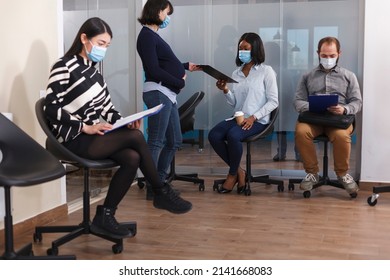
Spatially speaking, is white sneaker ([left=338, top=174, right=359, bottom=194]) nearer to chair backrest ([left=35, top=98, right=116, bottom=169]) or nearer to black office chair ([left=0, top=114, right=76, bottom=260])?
chair backrest ([left=35, top=98, right=116, bottom=169])

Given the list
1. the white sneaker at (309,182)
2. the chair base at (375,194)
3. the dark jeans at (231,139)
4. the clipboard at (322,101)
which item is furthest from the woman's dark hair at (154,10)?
the chair base at (375,194)

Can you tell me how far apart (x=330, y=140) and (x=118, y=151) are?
80.4 inches

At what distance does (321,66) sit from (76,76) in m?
2.30

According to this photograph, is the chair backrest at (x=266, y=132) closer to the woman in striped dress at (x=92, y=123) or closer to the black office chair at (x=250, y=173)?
the black office chair at (x=250, y=173)

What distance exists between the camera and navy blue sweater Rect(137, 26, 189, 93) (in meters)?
3.82

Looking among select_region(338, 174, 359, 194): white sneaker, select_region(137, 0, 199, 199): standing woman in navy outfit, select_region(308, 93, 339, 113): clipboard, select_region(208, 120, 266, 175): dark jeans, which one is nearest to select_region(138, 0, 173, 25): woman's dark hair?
select_region(137, 0, 199, 199): standing woman in navy outfit

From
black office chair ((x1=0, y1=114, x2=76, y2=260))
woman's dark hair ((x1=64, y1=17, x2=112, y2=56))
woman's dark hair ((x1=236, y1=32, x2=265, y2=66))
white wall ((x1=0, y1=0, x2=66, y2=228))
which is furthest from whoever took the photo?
woman's dark hair ((x1=236, y1=32, x2=265, y2=66))

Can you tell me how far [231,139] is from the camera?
433 centimetres

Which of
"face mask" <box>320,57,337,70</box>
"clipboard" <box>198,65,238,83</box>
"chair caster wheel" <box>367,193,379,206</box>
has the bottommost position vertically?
"chair caster wheel" <box>367,193,379,206</box>

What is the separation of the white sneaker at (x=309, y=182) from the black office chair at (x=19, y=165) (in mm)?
2269

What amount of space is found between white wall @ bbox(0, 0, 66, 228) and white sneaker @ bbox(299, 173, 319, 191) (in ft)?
6.23

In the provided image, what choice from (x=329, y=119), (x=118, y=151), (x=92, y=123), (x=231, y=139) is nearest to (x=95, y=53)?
(x=92, y=123)
